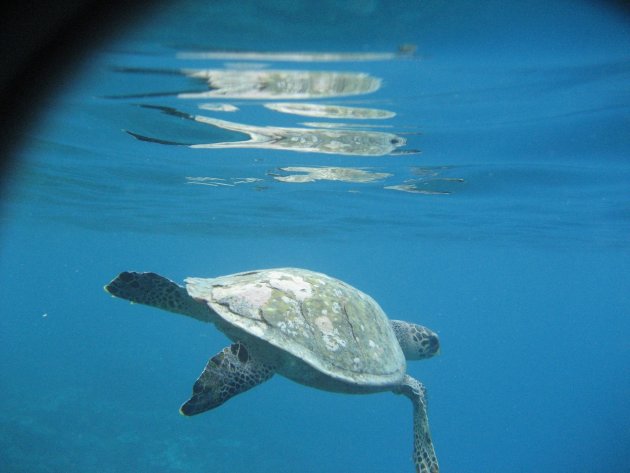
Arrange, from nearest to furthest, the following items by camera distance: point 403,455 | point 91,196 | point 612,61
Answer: point 612,61 → point 91,196 → point 403,455

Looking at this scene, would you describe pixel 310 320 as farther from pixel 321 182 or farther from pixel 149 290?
pixel 321 182

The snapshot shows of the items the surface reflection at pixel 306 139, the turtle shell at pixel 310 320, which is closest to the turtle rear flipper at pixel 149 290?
the turtle shell at pixel 310 320

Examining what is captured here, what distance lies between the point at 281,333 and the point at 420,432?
3970 mm

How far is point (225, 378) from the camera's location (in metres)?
6.39

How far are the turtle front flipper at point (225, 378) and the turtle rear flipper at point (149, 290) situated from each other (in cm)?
91

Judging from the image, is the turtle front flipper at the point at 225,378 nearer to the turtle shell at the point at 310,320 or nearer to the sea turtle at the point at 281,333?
the sea turtle at the point at 281,333

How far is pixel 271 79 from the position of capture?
852cm

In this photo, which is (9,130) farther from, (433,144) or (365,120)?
(433,144)

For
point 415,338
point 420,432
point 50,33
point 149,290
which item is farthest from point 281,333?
point 50,33

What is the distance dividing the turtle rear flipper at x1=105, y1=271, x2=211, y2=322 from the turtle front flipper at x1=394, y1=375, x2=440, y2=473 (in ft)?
14.6

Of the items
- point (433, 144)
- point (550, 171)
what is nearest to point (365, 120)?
point (433, 144)

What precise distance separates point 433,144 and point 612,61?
4987 millimetres

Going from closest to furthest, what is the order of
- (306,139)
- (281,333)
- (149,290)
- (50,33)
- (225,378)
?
(50,33), (225,378), (281,333), (149,290), (306,139)

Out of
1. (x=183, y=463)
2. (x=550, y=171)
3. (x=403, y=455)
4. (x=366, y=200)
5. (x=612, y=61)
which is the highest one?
(x=612, y=61)
